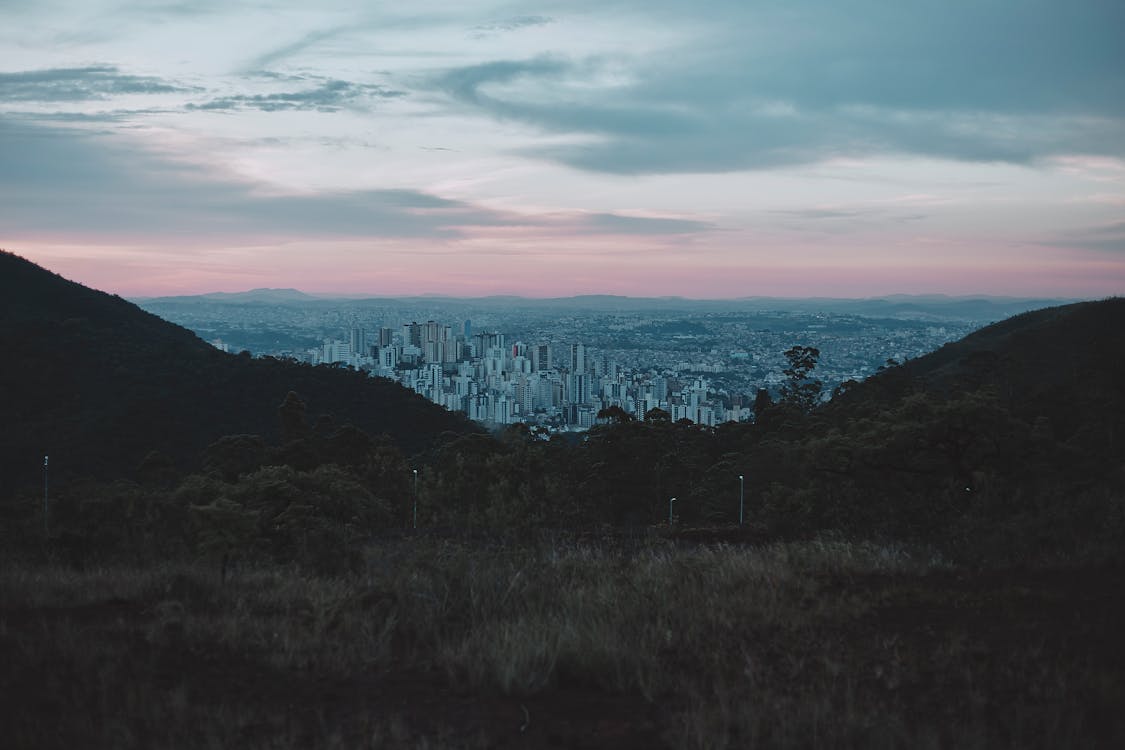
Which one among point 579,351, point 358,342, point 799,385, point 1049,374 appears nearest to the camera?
point 1049,374

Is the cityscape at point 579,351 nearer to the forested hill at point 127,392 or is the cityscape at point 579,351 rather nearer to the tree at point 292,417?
the forested hill at point 127,392

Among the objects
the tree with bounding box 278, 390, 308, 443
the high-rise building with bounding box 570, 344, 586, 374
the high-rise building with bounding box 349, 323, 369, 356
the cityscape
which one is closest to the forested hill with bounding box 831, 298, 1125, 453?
the cityscape

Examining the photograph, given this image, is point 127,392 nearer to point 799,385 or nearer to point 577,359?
point 799,385

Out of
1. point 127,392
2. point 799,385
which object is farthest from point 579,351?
point 127,392

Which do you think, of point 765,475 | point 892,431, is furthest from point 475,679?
point 765,475

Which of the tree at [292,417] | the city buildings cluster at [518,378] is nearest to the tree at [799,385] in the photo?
the city buildings cluster at [518,378]

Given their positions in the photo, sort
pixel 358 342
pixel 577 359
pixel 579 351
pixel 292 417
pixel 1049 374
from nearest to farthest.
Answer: pixel 292 417
pixel 1049 374
pixel 577 359
pixel 579 351
pixel 358 342

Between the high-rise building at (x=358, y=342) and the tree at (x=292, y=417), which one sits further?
the high-rise building at (x=358, y=342)
